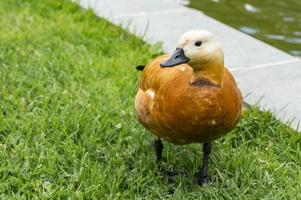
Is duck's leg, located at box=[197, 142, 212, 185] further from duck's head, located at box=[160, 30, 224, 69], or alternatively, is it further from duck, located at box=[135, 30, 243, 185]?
duck's head, located at box=[160, 30, 224, 69]

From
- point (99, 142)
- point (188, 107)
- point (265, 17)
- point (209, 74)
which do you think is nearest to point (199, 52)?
point (209, 74)

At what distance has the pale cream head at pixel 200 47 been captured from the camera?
8.10 feet

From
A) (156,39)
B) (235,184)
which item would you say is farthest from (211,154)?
(156,39)

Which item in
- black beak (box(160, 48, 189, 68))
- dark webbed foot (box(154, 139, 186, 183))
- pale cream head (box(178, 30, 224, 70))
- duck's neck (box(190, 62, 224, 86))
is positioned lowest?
dark webbed foot (box(154, 139, 186, 183))

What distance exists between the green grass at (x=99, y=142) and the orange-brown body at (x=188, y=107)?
0.32 m

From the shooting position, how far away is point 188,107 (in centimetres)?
252

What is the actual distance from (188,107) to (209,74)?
16cm

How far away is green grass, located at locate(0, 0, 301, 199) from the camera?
2791 mm

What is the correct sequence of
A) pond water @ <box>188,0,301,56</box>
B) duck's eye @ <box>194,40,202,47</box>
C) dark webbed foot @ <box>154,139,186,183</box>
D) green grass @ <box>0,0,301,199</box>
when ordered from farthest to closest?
pond water @ <box>188,0,301,56</box> < dark webbed foot @ <box>154,139,186,183</box> < green grass @ <box>0,0,301,199</box> < duck's eye @ <box>194,40,202,47</box>

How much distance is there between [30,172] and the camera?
2859 millimetres

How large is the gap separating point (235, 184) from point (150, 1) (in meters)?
2.73

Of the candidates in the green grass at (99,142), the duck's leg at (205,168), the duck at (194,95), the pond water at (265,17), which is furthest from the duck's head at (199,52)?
the pond water at (265,17)

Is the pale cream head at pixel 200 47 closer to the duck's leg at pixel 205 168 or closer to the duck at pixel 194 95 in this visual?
the duck at pixel 194 95

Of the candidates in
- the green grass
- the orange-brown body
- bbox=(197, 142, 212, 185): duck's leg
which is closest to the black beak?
the orange-brown body
